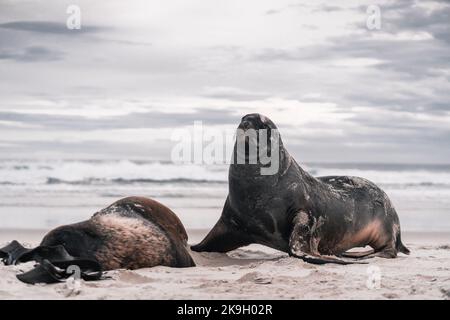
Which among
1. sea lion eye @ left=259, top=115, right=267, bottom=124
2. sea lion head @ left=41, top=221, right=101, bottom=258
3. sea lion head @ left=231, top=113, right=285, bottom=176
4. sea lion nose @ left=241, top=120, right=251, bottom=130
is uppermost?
sea lion eye @ left=259, top=115, right=267, bottom=124

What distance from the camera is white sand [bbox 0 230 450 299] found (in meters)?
5.61

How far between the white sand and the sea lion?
0.56 feet

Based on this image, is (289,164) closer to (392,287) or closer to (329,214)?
(329,214)

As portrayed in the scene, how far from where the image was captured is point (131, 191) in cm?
2064

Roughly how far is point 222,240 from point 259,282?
2129mm

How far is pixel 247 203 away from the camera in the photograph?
7973 mm

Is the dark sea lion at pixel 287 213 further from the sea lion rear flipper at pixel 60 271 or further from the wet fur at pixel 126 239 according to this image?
the sea lion rear flipper at pixel 60 271

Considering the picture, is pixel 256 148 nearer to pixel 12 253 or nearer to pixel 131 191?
pixel 12 253

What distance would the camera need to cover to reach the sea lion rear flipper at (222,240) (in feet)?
27.0

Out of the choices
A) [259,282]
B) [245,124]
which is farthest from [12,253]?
[245,124]

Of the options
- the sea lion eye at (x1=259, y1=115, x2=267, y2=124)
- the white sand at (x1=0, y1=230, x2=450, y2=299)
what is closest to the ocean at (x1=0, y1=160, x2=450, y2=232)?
the sea lion eye at (x1=259, y1=115, x2=267, y2=124)

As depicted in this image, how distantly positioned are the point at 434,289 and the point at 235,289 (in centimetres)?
159

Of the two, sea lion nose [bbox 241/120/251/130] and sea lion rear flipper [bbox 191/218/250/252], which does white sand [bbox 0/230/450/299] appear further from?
sea lion nose [bbox 241/120/251/130]
